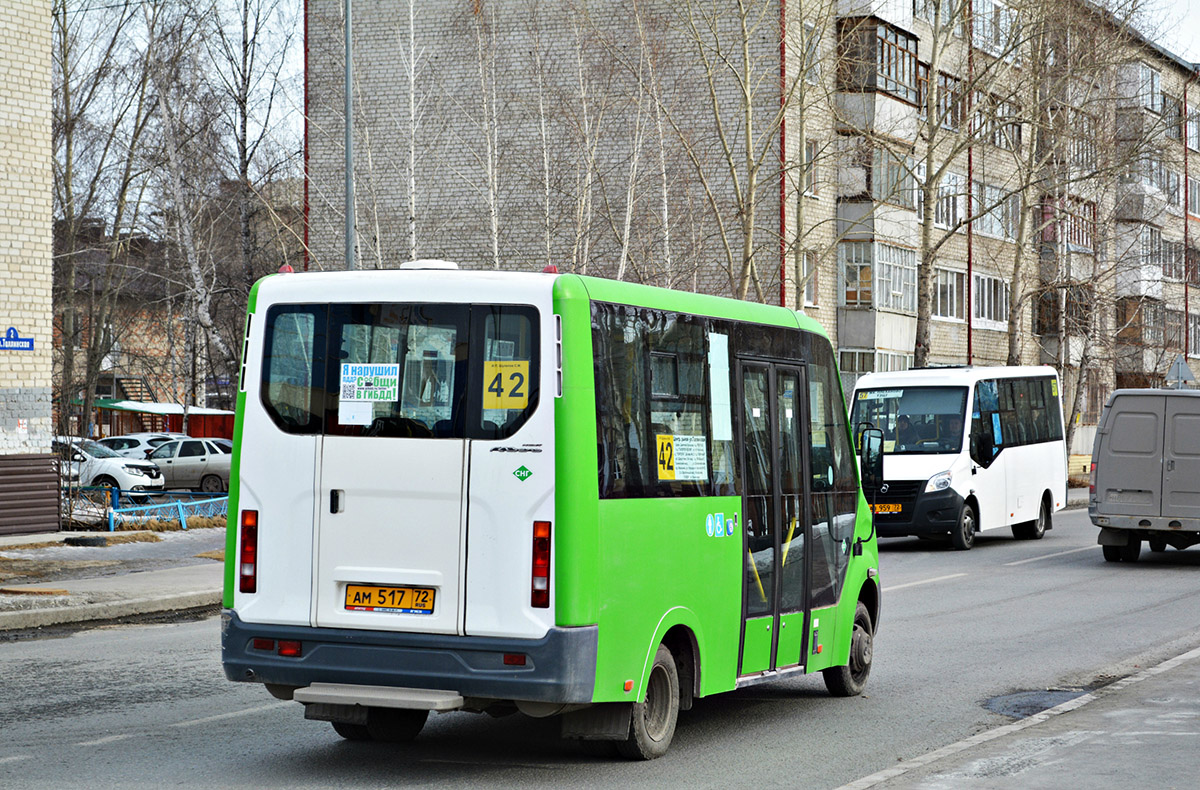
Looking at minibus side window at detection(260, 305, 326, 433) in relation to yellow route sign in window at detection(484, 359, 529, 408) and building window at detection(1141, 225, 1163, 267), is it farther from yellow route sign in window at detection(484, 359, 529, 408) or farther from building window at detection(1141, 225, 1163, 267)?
building window at detection(1141, 225, 1163, 267)

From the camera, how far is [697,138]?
4091 cm

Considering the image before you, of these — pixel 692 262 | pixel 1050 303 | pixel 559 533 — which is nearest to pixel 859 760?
pixel 559 533

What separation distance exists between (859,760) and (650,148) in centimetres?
3264

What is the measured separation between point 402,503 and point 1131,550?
17.0 metres

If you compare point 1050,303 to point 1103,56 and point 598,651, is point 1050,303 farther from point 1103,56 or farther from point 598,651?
point 598,651

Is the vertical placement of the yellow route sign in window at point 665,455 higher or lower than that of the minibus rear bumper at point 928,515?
higher

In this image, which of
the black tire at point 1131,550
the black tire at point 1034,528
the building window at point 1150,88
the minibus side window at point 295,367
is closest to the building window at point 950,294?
the building window at point 1150,88

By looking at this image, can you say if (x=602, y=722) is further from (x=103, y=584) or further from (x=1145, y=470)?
(x=1145, y=470)

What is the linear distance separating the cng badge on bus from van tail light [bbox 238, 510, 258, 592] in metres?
2.38

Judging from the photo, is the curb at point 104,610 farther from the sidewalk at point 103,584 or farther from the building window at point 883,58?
the building window at point 883,58

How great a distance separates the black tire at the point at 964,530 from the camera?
81.5ft

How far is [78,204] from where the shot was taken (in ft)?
168

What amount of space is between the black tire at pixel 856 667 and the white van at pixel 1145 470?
12056 millimetres

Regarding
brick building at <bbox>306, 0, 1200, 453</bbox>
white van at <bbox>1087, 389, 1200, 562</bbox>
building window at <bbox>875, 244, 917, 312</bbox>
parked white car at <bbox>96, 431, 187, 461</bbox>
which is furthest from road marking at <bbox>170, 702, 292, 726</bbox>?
building window at <bbox>875, 244, 917, 312</bbox>
